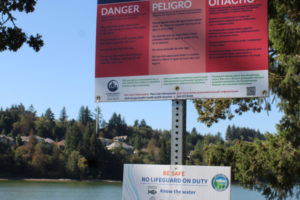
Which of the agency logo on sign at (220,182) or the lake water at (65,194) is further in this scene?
the lake water at (65,194)

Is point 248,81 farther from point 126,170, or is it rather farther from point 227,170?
point 126,170

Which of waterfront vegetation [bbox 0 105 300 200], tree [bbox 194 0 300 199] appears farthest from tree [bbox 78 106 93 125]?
tree [bbox 194 0 300 199]

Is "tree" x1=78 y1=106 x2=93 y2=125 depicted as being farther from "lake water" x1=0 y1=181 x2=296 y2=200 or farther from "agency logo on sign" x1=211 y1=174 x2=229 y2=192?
"agency logo on sign" x1=211 y1=174 x2=229 y2=192

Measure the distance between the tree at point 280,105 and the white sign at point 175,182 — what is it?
614 cm

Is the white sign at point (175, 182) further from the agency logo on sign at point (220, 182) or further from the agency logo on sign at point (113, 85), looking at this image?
the agency logo on sign at point (113, 85)

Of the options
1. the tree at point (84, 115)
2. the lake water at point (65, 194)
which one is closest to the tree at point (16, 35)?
the lake water at point (65, 194)

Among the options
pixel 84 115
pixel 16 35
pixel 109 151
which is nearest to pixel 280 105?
pixel 16 35

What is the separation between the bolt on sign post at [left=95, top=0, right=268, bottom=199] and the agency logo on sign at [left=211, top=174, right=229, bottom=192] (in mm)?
258

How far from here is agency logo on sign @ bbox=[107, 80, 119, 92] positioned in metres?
2.94

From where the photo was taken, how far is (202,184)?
2576 millimetres

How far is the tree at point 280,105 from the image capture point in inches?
327

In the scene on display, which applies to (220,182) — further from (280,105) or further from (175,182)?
(280,105)

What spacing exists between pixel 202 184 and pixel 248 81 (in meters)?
0.72

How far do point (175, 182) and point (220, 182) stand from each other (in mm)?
279
